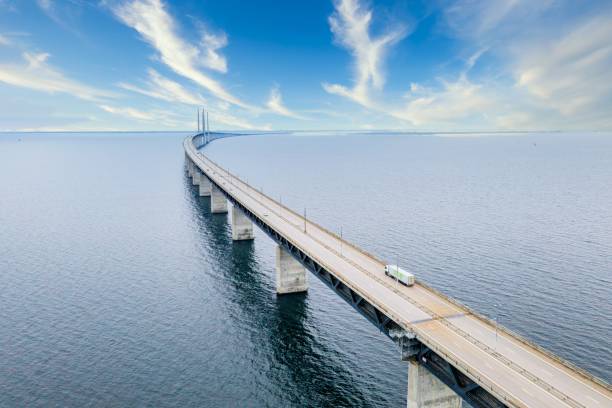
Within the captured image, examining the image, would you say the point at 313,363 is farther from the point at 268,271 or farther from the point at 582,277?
the point at 582,277

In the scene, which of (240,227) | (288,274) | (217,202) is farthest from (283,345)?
(217,202)

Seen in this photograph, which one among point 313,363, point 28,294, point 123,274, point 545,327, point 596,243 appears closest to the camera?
point 313,363

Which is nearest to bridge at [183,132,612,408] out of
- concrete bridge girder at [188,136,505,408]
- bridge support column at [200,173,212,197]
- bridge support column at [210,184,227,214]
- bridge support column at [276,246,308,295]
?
concrete bridge girder at [188,136,505,408]

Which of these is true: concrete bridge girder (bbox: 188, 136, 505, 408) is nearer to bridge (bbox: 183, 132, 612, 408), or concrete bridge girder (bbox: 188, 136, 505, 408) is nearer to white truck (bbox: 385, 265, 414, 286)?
bridge (bbox: 183, 132, 612, 408)

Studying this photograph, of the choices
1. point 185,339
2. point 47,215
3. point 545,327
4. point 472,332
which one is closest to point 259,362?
point 185,339

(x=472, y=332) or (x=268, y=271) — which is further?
(x=268, y=271)

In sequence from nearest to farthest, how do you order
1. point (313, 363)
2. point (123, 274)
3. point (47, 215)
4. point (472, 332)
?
point (472, 332), point (313, 363), point (123, 274), point (47, 215)
